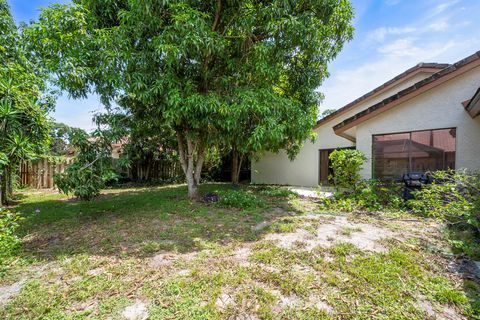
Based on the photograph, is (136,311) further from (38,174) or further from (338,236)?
(38,174)

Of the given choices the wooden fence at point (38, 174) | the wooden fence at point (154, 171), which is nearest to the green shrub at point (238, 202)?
the wooden fence at point (154, 171)

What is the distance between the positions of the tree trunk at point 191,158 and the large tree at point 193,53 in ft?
0.64

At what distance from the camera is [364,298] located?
7.50 feet

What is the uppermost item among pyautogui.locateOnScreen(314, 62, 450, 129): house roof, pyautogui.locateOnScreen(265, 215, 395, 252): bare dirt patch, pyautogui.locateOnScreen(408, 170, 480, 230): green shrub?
pyautogui.locateOnScreen(314, 62, 450, 129): house roof

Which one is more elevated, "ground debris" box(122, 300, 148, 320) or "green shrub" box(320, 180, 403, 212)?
"green shrub" box(320, 180, 403, 212)

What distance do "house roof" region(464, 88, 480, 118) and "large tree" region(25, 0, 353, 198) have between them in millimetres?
3816

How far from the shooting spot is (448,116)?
6543 mm

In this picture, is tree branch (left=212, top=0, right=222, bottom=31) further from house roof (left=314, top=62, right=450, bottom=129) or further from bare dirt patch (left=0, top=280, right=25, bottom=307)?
house roof (left=314, top=62, right=450, bottom=129)

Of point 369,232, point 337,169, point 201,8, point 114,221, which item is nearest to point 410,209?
point 337,169

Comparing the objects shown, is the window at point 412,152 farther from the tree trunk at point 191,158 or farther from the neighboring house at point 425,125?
the tree trunk at point 191,158

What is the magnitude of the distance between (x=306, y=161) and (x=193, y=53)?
870cm

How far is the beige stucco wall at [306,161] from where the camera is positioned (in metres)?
10.7

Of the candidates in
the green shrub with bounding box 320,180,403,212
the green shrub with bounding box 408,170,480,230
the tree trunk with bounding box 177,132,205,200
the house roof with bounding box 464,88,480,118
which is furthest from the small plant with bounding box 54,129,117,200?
the house roof with bounding box 464,88,480,118

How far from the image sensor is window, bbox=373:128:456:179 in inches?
263
